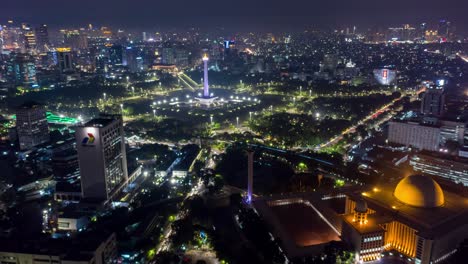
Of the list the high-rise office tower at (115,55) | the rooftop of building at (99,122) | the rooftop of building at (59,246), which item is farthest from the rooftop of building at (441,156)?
the high-rise office tower at (115,55)

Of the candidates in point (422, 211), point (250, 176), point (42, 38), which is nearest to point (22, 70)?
point (42, 38)

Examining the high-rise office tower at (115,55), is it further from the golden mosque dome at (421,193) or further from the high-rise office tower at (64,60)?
the golden mosque dome at (421,193)

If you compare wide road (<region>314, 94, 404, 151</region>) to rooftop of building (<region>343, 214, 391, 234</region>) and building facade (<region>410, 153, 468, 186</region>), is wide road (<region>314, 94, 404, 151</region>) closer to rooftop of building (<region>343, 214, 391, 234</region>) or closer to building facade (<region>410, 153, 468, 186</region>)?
building facade (<region>410, 153, 468, 186</region>)

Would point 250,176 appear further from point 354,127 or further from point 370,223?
point 354,127

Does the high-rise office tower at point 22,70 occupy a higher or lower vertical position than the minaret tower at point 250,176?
higher

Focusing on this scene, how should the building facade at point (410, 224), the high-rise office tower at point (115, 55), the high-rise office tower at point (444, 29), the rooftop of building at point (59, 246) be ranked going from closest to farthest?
the rooftop of building at point (59, 246)
the building facade at point (410, 224)
the high-rise office tower at point (115, 55)
the high-rise office tower at point (444, 29)

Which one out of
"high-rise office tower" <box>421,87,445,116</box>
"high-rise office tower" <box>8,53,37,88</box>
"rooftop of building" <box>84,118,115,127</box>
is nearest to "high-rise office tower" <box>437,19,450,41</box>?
"high-rise office tower" <box>421,87,445,116</box>
